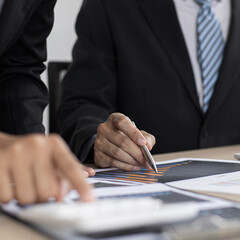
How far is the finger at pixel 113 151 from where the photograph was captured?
95 centimetres

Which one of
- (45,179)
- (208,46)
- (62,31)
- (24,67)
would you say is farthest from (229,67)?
(62,31)

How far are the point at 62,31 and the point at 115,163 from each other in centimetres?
240

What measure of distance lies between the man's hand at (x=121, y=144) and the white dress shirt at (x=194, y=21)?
590 mm

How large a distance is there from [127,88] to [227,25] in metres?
0.41

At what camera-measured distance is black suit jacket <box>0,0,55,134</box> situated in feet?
3.61

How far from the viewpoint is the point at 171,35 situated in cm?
157

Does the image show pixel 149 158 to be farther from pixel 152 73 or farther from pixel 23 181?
pixel 152 73

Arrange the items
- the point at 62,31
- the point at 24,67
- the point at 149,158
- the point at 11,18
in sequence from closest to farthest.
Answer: the point at 149,158, the point at 11,18, the point at 24,67, the point at 62,31

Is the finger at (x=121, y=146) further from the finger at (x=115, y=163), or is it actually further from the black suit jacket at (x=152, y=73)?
the black suit jacket at (x=152, y=73)

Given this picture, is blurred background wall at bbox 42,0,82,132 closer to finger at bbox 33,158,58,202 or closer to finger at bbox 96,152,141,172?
finger at bbox 96,152,141,172

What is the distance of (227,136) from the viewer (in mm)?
1613

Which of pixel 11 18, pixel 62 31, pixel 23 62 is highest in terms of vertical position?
pixel 11 18

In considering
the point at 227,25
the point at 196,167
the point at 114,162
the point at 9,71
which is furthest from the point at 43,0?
the point at 227,25

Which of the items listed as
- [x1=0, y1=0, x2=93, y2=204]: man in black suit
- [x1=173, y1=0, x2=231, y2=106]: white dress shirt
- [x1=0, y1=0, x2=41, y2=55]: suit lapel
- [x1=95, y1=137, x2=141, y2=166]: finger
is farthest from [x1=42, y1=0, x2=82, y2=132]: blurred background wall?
[x1=95, y1=137, x2=141, y2=166]: finger
